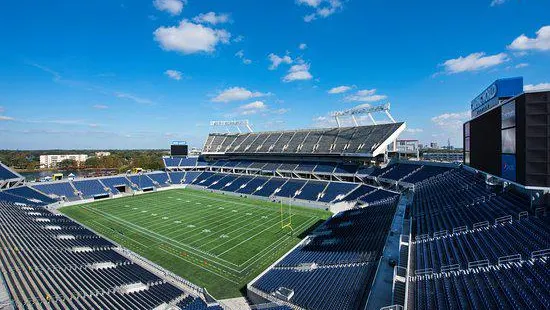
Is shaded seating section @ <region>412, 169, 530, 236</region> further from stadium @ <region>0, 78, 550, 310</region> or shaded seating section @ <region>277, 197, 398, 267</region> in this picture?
shaded seating section @ <region>277, 197, 398, 267</region>

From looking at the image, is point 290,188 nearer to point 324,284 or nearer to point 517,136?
point 324,284

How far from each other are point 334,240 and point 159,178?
151ft

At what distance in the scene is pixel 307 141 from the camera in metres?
57.1

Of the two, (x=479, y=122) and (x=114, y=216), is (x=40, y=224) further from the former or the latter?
(x=479, y=122)

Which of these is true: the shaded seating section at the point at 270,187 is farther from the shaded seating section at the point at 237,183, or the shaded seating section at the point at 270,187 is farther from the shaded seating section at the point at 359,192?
the shaded seating section at the point at 359,192

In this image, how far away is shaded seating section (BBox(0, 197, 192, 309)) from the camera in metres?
13.0

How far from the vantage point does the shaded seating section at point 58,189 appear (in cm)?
4531

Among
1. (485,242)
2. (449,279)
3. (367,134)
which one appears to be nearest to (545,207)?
(485,242)

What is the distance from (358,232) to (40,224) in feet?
91.8

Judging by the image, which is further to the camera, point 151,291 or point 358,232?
point 358,232

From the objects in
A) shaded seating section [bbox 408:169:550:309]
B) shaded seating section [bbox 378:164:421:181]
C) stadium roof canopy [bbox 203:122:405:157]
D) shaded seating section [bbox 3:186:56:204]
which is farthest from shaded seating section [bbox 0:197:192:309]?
stadium roof canopy [bbox 203:122:405:157]

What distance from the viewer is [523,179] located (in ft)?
45.2

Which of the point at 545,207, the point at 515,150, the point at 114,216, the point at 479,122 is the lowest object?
the point at 114,216

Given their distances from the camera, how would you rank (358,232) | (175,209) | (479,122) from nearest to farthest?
1. (479,122)
2. (358,232)
3. (175,209)
